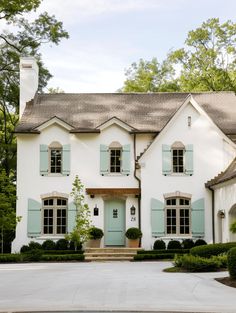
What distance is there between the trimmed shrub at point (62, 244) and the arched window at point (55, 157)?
3500 mm

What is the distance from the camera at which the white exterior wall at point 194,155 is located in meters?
26.8

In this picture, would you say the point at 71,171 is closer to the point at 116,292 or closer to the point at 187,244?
the point at 187,244

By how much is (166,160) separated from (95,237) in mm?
4995

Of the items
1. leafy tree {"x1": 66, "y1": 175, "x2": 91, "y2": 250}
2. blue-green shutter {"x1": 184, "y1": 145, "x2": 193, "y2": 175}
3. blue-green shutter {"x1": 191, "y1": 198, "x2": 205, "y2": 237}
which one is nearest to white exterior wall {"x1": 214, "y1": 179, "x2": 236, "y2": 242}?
blue-green shutter {"x1": 191, "y1": 198, "x2": 205, "y2": 237}

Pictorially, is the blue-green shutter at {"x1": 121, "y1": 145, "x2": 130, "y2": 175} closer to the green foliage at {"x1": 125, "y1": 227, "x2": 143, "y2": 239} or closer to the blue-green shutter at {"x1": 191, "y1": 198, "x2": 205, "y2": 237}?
the green foliage at {"x1": 125, "y1": 227, "x2": 143, "y2": 239}

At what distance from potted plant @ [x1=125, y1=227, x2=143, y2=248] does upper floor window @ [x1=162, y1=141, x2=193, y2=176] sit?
311 cm

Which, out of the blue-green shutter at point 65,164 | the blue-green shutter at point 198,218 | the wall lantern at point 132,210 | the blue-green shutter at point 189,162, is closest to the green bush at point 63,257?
the wall lantern at point 132,210

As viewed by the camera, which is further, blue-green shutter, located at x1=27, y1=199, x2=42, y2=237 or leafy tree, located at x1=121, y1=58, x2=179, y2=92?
leafy tree, located at x1=121, y1=58, x2=179, y2=92

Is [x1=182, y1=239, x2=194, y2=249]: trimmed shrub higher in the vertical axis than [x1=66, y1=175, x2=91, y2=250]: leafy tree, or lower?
lower

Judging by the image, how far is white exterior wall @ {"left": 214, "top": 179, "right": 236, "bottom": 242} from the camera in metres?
23.3

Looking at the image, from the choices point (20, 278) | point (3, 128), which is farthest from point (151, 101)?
point (20, 278)

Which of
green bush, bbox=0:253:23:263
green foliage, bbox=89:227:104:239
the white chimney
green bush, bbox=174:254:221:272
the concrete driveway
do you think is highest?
the white chimney

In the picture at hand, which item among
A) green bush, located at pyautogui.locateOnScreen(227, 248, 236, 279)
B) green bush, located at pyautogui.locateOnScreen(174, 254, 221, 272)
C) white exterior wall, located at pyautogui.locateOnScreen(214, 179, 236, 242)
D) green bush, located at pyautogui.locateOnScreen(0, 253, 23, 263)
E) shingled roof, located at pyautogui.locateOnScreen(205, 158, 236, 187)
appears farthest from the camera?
shingled roof, located at pyautogui.locateOnScreen(205, 158, 236, 187)

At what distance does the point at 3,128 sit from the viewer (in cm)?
4025
